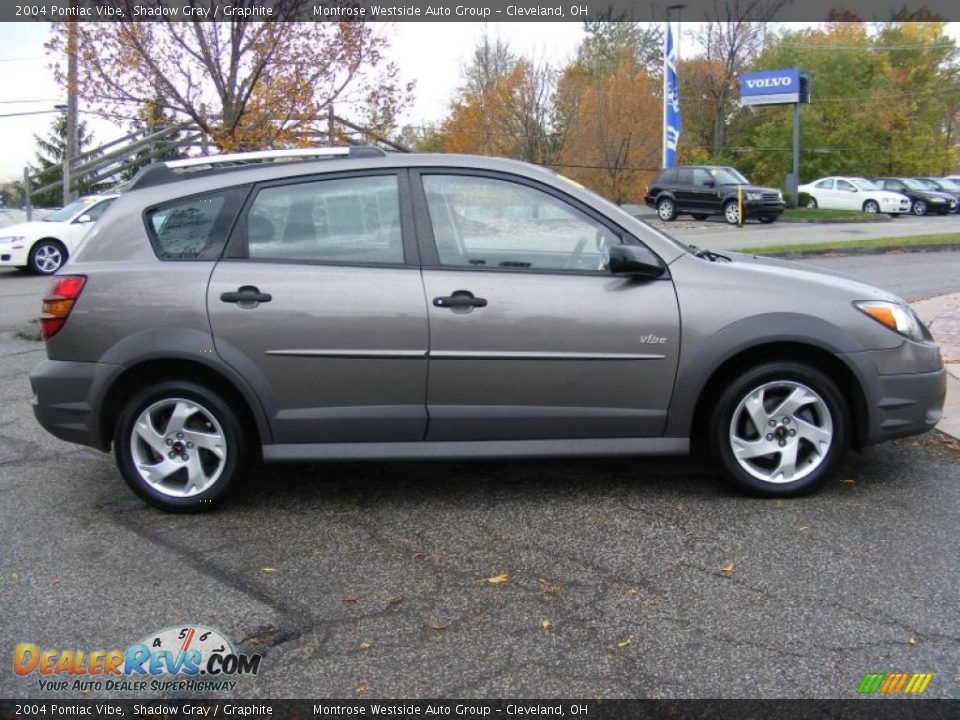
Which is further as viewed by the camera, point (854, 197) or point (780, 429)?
point (854, 197)

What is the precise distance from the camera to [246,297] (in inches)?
179

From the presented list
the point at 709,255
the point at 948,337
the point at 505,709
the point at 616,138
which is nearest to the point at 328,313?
the point at 709,255

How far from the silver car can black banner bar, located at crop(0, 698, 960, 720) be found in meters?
1.76

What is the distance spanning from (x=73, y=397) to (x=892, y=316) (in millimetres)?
4166

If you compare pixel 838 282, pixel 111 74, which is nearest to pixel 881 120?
pixel 111 74

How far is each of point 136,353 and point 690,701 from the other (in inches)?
121

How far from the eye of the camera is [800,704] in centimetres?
290

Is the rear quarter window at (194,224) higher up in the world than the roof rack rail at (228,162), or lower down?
lower down

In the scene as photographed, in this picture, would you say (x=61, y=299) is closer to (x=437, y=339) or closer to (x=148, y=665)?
(x=437, y=339)

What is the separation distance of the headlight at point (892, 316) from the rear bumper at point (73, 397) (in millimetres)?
3776

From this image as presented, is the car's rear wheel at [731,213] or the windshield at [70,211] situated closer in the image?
the windshield at [70,211]

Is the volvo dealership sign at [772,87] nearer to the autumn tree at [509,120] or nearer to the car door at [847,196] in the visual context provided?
the car door at [847,196]

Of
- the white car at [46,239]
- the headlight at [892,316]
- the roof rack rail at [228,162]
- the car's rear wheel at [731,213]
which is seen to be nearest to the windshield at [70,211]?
the white car at [46,239]

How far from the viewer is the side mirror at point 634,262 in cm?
451
